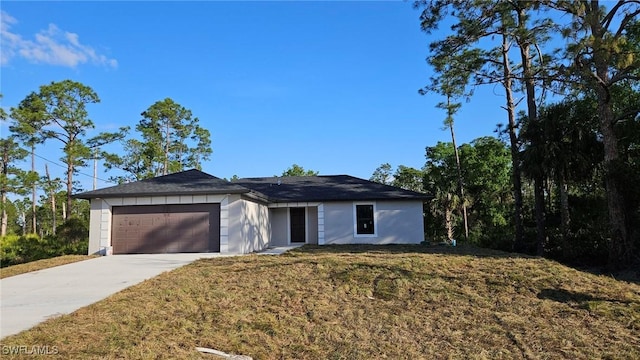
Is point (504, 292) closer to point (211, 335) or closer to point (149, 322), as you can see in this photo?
point (211, 335)

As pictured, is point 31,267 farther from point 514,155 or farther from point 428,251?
point 514,155

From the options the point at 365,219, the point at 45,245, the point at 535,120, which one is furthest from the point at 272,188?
the point at 535,120

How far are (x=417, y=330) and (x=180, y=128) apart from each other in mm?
35624

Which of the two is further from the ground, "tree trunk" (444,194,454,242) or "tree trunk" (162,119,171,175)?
"tree trunk" (162,119,171,175)

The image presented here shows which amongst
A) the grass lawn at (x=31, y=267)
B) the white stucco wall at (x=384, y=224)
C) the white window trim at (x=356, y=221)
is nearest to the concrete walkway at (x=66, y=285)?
the grass lawn at (x=31, y=267)

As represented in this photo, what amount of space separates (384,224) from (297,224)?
171 inches

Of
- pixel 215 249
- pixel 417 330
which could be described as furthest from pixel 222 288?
pixel 215 249

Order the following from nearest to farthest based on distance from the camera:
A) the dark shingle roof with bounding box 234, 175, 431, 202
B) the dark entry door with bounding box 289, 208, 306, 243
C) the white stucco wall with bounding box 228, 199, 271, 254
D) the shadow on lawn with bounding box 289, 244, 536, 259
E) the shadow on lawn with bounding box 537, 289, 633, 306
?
the shadow on lawn with bounding box 537, 289, 633, 306 → the shadow on lawn with bounding box 289, 244, 536, 259 → the white stucco wall with bounding box 228, 199, 271, 254 → the dark shingle roof with bounding box 234, 175, 431, 202 → the dark entry door with bounding box 289, 208, 306, 243

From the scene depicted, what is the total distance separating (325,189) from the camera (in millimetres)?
20172

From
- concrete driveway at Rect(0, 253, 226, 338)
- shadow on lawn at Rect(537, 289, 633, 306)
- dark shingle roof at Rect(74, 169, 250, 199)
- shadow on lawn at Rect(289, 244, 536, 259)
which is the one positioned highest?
dark shingle roof at Rect(74, 169, 250, 199)

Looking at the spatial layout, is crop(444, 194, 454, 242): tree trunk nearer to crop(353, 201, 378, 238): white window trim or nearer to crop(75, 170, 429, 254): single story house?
crop(75, 170, 429, 254): single story house

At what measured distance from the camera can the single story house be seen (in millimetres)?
→ 14742

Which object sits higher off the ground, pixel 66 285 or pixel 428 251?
pixel 428 251

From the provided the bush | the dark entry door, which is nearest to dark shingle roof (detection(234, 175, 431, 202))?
the dark entry door
